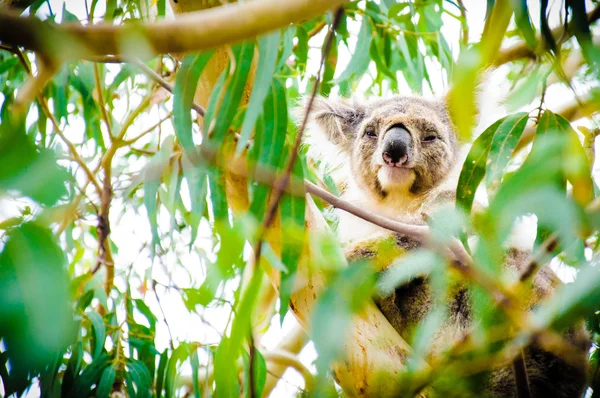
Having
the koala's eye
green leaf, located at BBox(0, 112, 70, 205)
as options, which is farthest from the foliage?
the koala's eye

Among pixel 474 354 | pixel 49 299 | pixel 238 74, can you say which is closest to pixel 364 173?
pixel 238 74

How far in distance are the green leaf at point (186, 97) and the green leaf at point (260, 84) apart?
0.65ft

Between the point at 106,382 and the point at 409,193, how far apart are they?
1354 millimetres

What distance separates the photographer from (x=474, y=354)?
0.92 metres

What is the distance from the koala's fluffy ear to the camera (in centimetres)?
253

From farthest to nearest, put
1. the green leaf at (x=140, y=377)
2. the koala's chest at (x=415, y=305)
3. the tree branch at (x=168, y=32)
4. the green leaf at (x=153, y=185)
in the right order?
the green leaf at (x=140, y=377) → the koala's chest at (x=415, y=305) → the green leaf at (x=153, y=185) → the tree branch at (x=168, y=32)

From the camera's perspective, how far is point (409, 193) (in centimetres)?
222

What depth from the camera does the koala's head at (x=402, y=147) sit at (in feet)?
6.86

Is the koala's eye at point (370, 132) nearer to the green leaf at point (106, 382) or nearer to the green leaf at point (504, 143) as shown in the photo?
the green leaf at point (504, 143)

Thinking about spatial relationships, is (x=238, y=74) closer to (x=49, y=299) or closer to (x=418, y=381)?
(x=49, y=299)

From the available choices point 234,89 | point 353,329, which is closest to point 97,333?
point 353,329

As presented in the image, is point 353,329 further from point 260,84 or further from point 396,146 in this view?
point 396,146

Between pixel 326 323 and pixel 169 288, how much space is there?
3.77ft

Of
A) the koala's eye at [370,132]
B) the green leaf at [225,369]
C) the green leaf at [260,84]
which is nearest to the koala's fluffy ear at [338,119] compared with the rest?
the koala's eye at [370,132]
